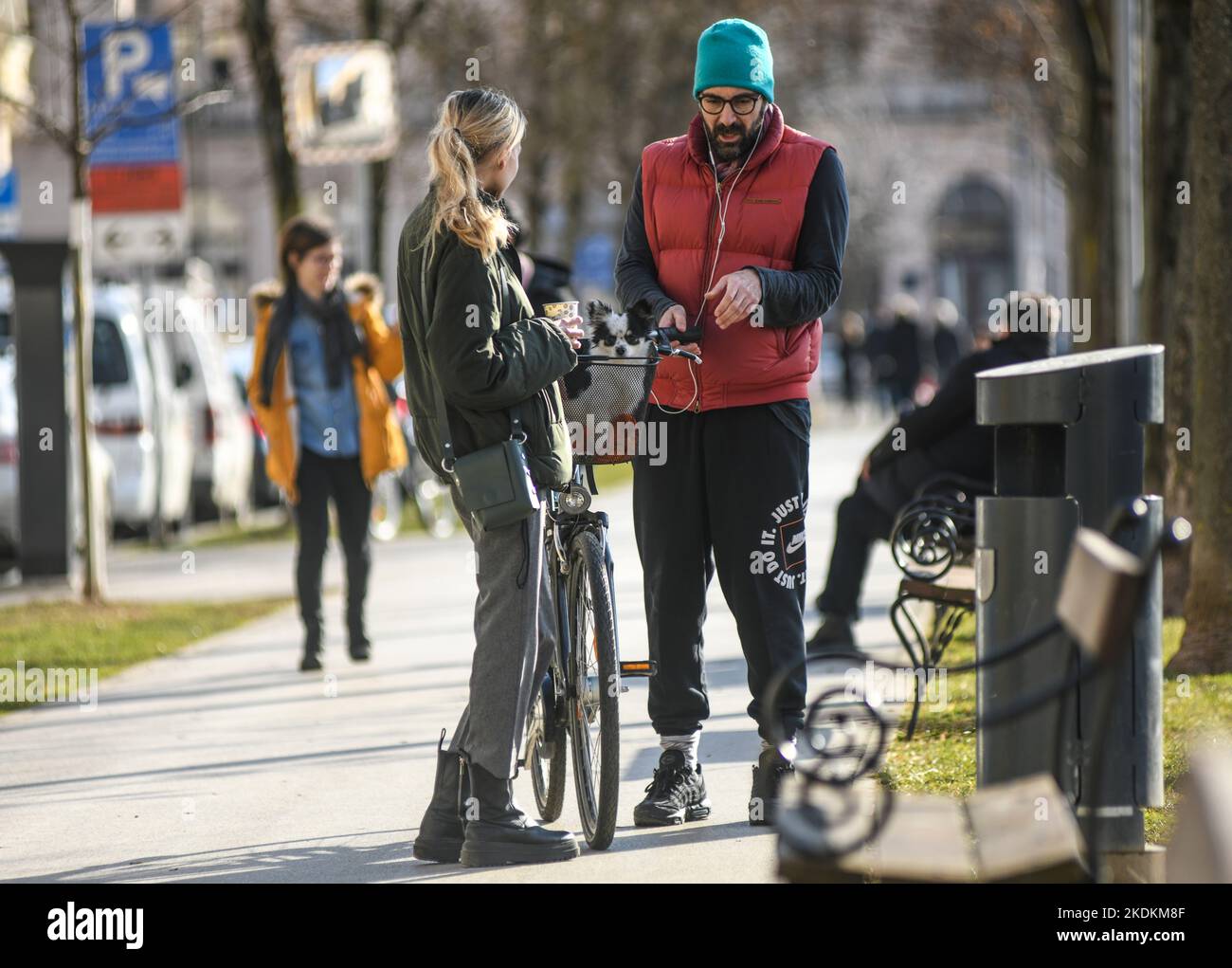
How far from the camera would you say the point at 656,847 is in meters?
5.69

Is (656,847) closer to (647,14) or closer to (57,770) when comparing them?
(57,770)

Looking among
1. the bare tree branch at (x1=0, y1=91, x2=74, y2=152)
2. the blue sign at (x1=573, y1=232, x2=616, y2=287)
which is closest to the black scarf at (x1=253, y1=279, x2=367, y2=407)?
the bare tree branch at (x1=0, y1=91, x2=74, y2=152)

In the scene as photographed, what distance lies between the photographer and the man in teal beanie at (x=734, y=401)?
19.3ft

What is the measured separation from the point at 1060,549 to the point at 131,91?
952 cm

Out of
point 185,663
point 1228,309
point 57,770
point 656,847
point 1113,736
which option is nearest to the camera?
point 1113,736

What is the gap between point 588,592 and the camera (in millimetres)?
5656

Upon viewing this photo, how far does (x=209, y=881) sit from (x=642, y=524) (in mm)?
1607

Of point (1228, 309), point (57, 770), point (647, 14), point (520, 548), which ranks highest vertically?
point (647, 14)

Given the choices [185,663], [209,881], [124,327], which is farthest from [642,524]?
[124,327]

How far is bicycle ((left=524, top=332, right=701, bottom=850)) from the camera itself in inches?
219

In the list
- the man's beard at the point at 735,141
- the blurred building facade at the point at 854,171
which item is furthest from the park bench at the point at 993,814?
the blurred building facade at the point at 854,171

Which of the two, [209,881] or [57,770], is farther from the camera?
[57,770]

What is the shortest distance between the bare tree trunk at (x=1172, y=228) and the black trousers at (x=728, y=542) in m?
4.25

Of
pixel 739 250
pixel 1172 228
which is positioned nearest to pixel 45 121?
pixel 1172 228
